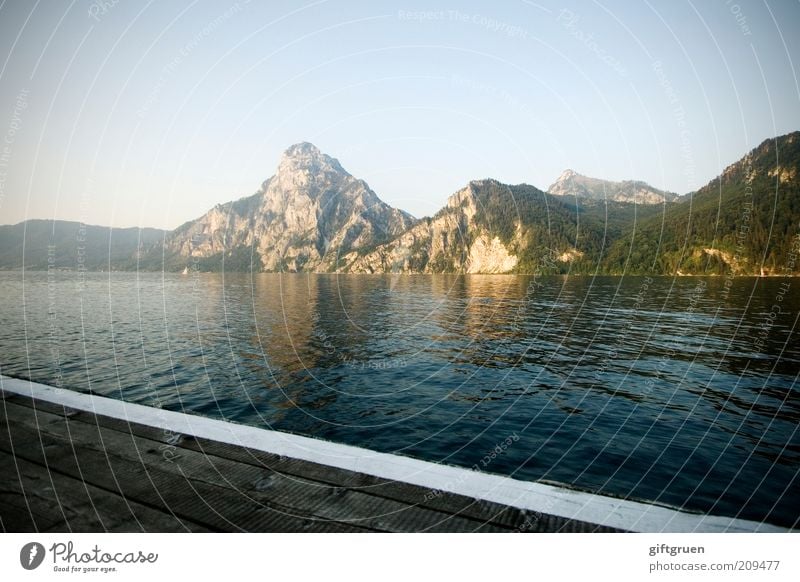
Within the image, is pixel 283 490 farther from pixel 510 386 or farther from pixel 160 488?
pixel 510 386

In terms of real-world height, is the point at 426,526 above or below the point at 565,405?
above

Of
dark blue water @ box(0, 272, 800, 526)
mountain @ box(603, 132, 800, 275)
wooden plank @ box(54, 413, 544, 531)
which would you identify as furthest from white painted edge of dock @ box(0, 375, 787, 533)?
mountain @ box(603, 132, 800, 275)

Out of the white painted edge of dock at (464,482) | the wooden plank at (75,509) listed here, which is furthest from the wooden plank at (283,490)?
the wooden plank at (75,509)

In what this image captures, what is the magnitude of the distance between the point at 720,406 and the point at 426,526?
19.8 meters

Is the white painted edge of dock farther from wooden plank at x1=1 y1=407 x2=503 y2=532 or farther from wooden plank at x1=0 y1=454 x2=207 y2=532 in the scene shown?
wooden plank at x1=0 y1=454 x2=207 y2=532

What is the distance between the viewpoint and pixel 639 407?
1808cm

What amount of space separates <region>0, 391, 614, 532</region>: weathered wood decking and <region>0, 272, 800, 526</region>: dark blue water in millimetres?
7921

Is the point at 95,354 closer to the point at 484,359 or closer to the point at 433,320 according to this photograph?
the point at 484,359

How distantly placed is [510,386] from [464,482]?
17077 millimetres

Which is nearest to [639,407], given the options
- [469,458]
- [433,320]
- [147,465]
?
[469,458]

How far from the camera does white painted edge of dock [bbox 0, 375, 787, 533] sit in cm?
471

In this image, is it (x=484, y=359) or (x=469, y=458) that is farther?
(x=484, y=359)
